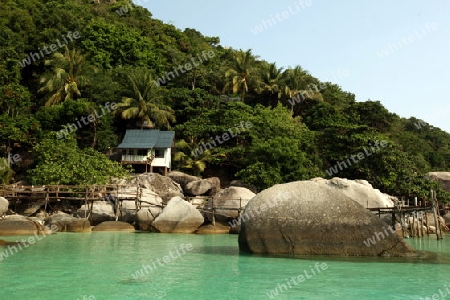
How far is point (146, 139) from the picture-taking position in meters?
35.7

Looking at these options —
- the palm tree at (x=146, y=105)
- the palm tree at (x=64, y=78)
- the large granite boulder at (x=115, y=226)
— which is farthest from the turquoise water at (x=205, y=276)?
the palm tree at (x=64, y=78)

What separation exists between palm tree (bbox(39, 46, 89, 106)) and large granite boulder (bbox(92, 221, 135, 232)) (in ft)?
55.5

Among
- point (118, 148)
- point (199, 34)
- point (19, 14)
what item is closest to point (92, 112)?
point (118, 148)

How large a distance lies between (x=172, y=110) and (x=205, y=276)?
99.7 ft

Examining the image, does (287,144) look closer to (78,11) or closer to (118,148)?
(118,148)

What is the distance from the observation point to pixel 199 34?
66375 mm

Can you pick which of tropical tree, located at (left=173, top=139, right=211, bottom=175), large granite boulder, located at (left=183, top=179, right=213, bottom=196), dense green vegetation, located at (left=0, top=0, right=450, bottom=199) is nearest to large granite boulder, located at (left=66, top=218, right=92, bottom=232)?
dense green vegetation, located at (left=0, top=0, right=450, bottom=199)

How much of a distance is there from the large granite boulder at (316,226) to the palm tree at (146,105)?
84.2ft

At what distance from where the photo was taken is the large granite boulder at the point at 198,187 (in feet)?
103

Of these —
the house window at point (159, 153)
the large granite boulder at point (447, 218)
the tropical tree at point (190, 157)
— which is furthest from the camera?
the house window at point (159, 153)

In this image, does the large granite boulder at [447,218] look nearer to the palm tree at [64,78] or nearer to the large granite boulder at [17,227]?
the large granite boulder at [17,227]

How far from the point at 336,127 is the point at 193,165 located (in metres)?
11.6

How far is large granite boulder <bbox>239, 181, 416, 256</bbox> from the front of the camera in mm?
12352

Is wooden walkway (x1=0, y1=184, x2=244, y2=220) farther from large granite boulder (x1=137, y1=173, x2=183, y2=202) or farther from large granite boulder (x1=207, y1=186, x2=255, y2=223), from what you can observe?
large granite boulder (x1=137, y1=173, x2=183, y2=202)
